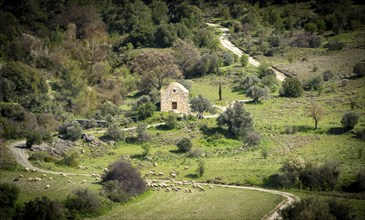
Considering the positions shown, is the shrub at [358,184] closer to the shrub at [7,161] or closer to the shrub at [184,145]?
the shrub at [184,145]

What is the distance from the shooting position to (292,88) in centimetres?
8531

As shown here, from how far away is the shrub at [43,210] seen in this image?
42.1m

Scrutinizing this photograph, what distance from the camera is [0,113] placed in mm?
71562

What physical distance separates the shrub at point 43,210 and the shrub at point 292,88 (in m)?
50.0

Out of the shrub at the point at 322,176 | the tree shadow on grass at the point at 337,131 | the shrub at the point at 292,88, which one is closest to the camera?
the shrub at the point at 322,176

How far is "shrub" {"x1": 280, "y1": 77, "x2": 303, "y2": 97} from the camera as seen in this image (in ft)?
280

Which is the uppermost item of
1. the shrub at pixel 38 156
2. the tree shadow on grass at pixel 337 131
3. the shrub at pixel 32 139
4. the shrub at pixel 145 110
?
the shrub at pixel 145 110

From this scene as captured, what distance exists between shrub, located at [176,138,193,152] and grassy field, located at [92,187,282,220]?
43.1ft

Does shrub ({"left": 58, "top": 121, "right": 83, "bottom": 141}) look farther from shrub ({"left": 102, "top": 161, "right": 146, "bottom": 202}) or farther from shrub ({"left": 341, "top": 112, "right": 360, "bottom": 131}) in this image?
shrub ({"left": 341, "top": 112, "right": 360, "bottom": 131})

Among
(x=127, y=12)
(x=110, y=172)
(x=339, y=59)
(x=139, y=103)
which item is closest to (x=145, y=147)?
(x=110, y=172)

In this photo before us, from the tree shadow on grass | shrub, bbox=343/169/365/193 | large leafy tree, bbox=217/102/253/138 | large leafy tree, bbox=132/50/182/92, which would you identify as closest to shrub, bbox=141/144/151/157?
large leafy tree, bbox=217/102/253/138

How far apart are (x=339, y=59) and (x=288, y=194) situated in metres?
54.3

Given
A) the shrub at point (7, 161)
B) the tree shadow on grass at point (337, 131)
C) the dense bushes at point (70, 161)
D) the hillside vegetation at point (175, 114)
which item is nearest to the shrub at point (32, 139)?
the hillside vegetation at point (175, 114)

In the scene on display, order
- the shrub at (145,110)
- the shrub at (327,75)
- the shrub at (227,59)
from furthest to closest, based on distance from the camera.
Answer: the shrub at (227,59)
the shrub at (327,75)
the shrub at (145,110)
